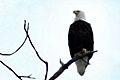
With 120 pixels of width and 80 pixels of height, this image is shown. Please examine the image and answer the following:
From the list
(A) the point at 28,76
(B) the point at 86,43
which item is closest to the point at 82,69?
(B) the point at 86,43

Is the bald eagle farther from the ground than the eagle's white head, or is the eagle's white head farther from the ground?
the eagle's white head

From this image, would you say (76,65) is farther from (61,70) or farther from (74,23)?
(61,70)

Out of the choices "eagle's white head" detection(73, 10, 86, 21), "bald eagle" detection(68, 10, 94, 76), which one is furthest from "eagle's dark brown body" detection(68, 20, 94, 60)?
"eagle's white head" detection(73, 10, 86, 21)

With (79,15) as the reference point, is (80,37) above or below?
below

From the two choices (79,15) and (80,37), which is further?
(79,15)

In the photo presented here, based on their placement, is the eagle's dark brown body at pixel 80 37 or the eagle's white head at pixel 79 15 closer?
the eagle's dark brown body at pixel 80 37

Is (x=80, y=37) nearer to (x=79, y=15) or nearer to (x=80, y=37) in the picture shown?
(x=80, y=37)

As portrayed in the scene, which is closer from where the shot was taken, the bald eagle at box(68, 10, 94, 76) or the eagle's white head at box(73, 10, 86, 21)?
the bald eagle at box(68, 10, 94, 76)

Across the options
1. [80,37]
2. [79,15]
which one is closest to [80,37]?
[80,37]

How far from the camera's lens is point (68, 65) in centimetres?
338

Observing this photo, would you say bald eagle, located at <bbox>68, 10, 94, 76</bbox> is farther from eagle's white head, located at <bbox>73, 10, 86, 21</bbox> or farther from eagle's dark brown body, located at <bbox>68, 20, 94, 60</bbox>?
eagle's white head, located at <bbox>73, 10, 86, 21</bbox>

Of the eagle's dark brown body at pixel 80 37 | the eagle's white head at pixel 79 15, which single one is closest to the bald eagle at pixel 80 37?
the eagle's dark brown body at pixel 80 37

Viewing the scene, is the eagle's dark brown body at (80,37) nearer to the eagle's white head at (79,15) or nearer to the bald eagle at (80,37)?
the bald eagle at (80,37)

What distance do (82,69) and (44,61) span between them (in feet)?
12.9
